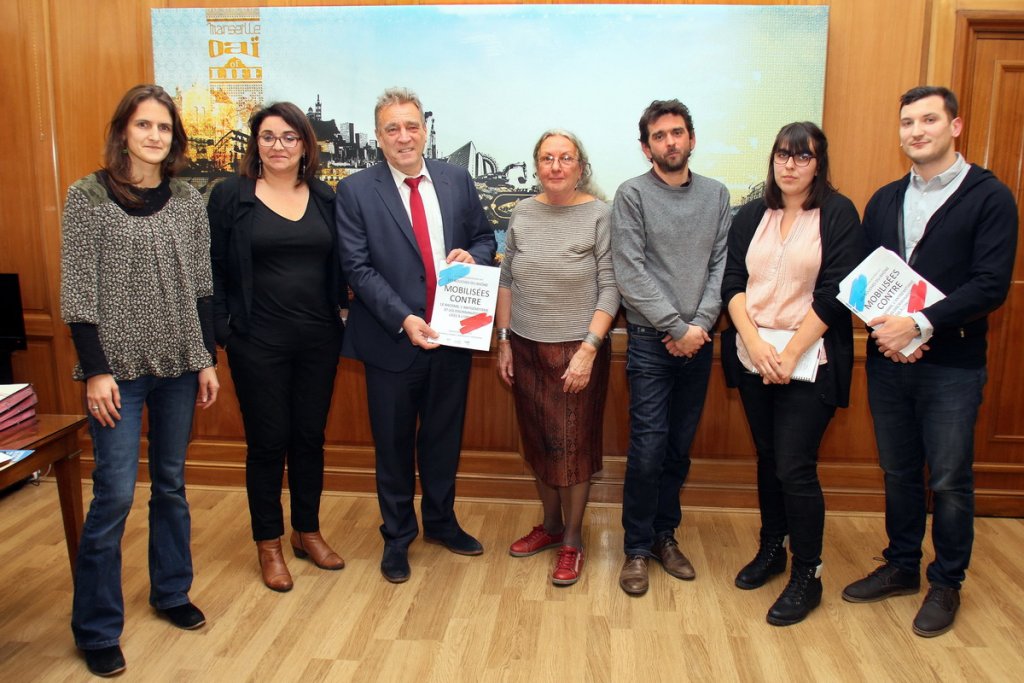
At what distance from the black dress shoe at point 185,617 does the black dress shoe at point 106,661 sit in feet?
0.77

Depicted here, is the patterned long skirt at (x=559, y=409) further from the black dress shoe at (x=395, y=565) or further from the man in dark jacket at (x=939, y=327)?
the man in dark jacket at (x=939, y=327)

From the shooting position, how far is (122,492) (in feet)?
7.17

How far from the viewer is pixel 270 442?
Answer: 8.82ft

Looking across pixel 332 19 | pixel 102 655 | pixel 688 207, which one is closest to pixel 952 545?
pixel 688 207

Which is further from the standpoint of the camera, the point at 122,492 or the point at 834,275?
the point at 834,275

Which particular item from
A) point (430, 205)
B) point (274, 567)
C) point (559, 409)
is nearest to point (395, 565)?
point (274, 567)

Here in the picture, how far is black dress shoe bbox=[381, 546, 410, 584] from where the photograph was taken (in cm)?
280

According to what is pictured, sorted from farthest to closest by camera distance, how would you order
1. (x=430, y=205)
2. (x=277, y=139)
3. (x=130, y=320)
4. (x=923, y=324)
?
(x=430, y=205) < (x=277, y=139) < (x=923, y=324) < (x=130, y=320)

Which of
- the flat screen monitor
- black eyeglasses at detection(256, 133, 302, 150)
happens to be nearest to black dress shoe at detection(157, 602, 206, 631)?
black eyeglasses at detection(256, 133, 302, 150)

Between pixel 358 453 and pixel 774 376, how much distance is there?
2016mm

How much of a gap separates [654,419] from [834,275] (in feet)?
2.43

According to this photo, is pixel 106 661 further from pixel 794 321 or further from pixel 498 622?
pixel 794 321

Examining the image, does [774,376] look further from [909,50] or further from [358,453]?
[358,453]

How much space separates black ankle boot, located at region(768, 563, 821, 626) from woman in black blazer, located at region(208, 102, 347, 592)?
1.67 meters
